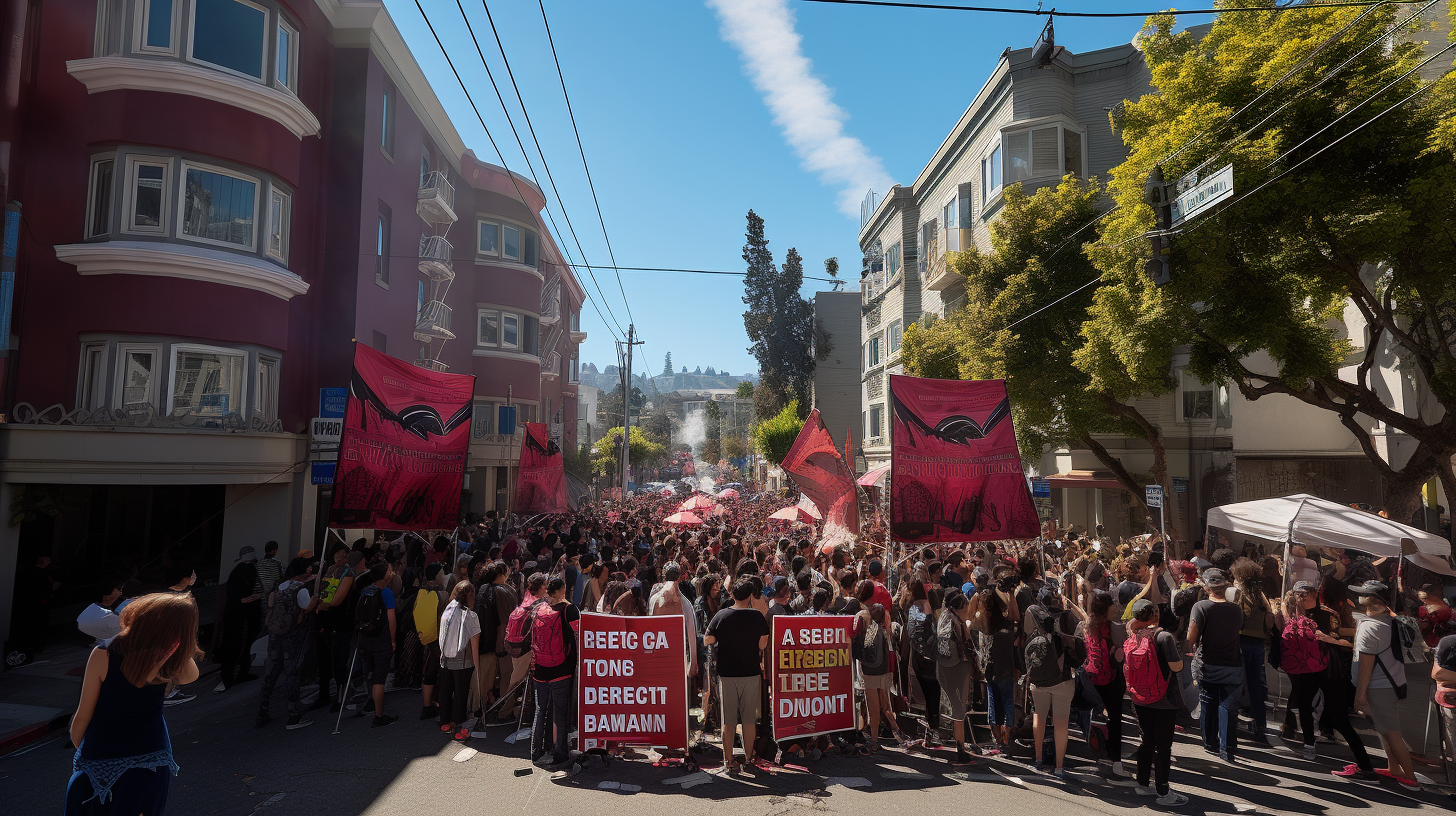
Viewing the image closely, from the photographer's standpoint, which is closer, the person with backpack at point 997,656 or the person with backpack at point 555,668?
the person with backpack at point 555,668

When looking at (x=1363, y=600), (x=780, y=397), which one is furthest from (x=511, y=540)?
(x=780, y=397)

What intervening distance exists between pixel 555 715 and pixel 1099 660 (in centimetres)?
501

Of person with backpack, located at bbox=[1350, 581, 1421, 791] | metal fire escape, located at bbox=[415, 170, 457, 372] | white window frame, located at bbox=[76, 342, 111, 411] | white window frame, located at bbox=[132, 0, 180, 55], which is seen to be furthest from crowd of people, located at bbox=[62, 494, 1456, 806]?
metal fire escape, located at bbox=[415, 170, 457, 372]

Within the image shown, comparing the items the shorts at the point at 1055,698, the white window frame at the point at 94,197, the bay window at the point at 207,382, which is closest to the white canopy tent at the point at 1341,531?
the shorts at the point at 1055,698

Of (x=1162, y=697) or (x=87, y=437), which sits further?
(x=87, y=437)

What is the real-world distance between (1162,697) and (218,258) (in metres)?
15.4

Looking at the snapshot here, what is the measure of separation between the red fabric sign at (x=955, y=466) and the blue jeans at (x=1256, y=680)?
8.27 ft

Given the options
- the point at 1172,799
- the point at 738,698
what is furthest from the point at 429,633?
the point at 1172,799

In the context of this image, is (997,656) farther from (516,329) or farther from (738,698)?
(516,329)

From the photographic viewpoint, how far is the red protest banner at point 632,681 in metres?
6.92

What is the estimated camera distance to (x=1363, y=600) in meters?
6.69

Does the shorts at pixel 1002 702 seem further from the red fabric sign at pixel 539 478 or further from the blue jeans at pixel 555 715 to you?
the red fabric sign at pixel 539 478

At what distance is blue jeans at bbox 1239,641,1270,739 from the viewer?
7766 mm

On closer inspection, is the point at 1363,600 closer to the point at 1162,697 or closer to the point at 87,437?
the point at 1162,697
